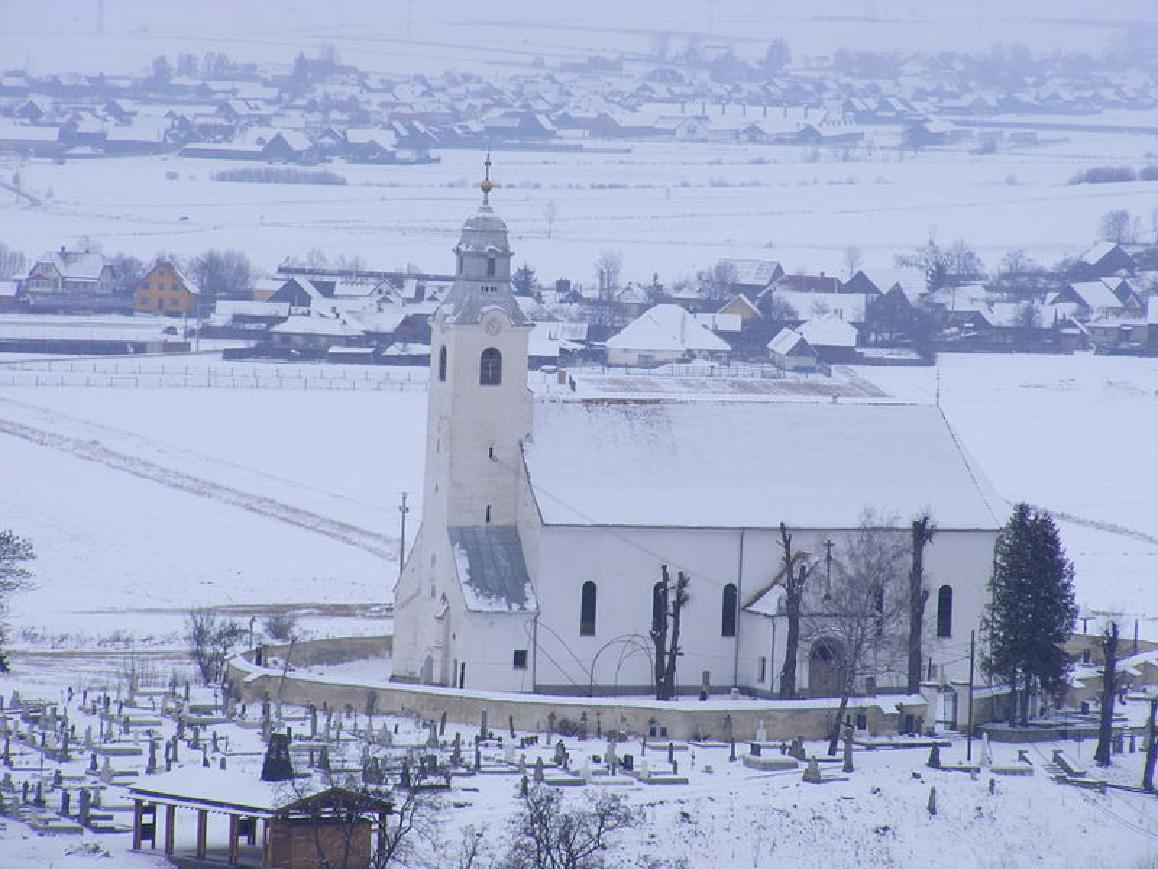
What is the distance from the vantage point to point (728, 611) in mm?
51312

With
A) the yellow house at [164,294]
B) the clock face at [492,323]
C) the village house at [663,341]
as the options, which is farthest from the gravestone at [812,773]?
the yellow house at [164,294]

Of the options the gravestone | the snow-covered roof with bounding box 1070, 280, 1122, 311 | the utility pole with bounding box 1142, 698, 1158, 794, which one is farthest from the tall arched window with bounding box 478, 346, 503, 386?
the snow-covered roof with bounding box 1070, 280, 1122, 311

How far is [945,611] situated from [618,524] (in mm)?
6707

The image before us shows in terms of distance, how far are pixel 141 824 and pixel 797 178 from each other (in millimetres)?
152708

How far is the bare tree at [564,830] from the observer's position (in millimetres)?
37406

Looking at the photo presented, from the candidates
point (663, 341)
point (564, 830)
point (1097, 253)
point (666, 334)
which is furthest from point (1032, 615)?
point (1097, 253)

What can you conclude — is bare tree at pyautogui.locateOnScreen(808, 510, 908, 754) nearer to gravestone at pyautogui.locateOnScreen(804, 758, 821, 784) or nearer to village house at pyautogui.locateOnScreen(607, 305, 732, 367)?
gravestone at pyautogui.locateOnScreen(804, 758, 821, 784)

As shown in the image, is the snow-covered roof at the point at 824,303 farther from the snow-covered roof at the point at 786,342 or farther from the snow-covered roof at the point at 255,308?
the snow-covered roof at the point at 255,308

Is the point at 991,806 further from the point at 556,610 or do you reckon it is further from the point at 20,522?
the point at 20,522

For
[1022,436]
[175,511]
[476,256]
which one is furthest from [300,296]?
[476,256]

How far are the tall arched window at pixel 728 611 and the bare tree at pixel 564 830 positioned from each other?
10.2m

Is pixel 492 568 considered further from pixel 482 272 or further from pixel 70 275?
pixel 70 275

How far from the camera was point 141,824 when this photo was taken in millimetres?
37844

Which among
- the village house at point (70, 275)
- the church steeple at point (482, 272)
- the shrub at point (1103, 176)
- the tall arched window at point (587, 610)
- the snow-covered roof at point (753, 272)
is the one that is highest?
the shrub at point (1103, 176)
